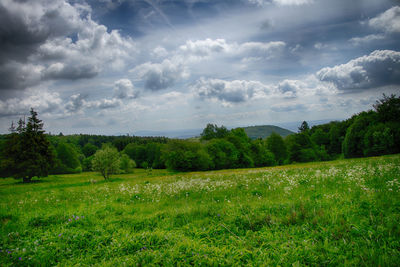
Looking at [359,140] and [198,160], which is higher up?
[359,140]

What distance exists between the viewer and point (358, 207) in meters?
5.21

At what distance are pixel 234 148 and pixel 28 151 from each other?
57.6 meters

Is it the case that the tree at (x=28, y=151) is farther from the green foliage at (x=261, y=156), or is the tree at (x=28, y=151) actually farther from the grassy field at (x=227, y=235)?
the green foliage at (x=261, y=156)

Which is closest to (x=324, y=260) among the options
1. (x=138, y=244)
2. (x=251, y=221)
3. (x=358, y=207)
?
(x=251, y=221)

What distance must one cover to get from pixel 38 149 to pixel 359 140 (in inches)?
3233

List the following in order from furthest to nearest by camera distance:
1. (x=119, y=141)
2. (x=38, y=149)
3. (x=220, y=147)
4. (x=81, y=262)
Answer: (x=119, y=141) → (x=220, y=147) → (x=38, y=149) → (x=81, y=262)

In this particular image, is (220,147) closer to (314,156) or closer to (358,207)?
(314,156)

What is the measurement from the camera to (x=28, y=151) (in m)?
38.4

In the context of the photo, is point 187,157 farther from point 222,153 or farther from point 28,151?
point 28,151

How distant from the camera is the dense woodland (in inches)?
1526

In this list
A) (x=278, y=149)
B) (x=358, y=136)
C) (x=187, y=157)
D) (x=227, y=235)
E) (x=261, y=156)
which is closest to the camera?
(x=227, y=235)

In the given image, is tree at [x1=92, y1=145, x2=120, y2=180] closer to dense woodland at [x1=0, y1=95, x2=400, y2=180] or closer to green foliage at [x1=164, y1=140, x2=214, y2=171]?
dense woodland at [x1=0, y1=95, x2=400, y2=180]

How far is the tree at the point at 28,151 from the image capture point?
37.6 meters

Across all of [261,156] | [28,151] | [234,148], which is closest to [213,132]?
[234,148]
